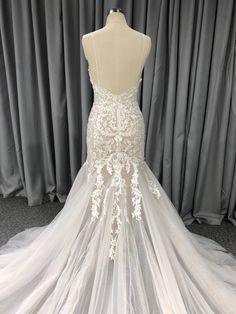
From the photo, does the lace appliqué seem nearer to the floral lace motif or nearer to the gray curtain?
the floral lace motif

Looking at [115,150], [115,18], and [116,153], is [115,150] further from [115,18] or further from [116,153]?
[115,18]

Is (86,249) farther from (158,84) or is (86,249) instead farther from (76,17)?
(76,17)

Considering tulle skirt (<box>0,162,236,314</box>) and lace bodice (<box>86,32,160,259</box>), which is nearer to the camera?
tulle skirt (<box>0,162,236,314</box>)

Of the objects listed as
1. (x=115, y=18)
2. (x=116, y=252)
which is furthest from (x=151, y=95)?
(x=116, y=252)

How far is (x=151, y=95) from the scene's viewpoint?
2.43 meters

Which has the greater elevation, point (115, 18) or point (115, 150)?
point (115, 18)

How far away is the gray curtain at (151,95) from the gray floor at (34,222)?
90 mm

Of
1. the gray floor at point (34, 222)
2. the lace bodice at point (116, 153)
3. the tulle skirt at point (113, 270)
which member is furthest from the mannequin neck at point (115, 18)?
the gray floor at point (34, 222)

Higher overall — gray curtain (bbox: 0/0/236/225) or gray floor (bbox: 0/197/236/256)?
gray curtain (bbox: 0/0/236/225)

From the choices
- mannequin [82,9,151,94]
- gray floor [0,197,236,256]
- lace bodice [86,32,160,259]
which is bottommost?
gray floor [0,197,236,256]

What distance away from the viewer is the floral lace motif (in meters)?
1.56
